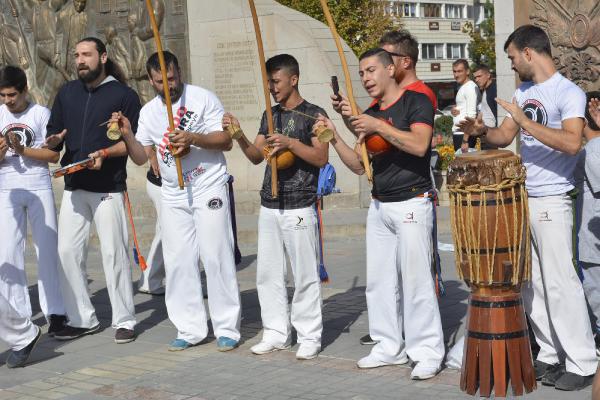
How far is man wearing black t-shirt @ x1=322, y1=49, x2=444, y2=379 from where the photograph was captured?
6730 mm

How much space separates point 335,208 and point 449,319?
7.22 metres

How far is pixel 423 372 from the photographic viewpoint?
21.8 ft

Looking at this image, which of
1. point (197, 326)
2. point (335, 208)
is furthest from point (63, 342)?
point (335, 208)

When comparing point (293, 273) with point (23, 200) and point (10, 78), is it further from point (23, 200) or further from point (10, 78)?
point (10, 78)

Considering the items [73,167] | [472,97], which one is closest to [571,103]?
[73,167]

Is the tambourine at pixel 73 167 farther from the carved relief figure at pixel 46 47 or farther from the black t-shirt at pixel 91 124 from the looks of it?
the carved relief figure at pixel 46 47

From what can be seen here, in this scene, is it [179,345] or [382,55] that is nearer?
[382,55]

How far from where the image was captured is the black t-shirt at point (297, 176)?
757cm

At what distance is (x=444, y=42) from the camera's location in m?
72.2

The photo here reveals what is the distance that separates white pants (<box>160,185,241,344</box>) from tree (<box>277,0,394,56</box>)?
830 inches

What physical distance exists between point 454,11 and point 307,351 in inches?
2699

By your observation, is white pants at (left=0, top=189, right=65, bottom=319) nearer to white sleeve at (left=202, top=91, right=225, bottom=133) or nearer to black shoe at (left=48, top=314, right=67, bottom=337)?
black shoe at (left=48, top=314, right=67, bottom=337)

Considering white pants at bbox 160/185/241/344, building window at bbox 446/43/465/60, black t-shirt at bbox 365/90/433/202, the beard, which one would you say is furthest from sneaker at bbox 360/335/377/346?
building window at bbox 446/43/465/60

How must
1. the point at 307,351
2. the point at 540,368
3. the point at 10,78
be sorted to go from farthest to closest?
the point at 10,78 < the point at 307,351 < the point at 540,368
